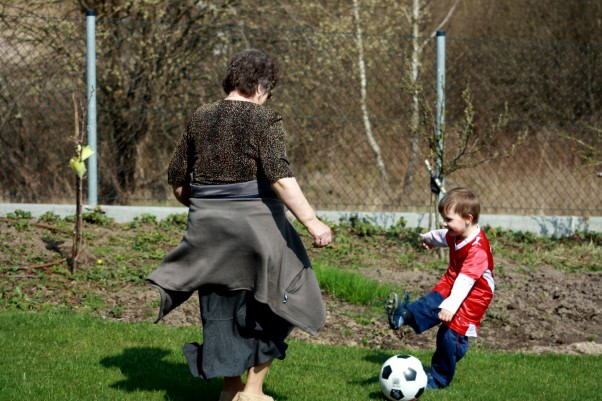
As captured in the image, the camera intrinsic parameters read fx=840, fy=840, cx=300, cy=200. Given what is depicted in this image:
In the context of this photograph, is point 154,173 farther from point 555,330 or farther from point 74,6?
point 555,330

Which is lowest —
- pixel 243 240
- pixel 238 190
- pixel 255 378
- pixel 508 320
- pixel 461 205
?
pixel 508 320

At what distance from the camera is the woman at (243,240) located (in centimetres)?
377

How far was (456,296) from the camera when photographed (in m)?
4.38

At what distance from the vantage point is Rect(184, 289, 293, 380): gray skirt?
385 centimetres

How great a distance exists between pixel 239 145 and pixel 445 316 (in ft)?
4.72

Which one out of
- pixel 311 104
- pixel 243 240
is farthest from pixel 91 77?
pixel 243 240

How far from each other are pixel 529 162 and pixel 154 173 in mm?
4394

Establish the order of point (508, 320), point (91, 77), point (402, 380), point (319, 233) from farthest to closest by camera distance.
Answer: point (91, 77) → point (508, 320) → point (402, 380) → point (319, 233)

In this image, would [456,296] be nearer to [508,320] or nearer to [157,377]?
[157,377]

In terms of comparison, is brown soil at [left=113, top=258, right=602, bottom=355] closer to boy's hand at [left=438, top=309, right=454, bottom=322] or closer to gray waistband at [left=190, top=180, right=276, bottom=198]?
boy's hand at [left=438, top=309, right=454, bottom=322]

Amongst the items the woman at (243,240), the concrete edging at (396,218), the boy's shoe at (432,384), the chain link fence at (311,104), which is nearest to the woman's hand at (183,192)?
the woman at (243,240)

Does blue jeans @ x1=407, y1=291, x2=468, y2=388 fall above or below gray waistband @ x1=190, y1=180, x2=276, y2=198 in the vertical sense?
below

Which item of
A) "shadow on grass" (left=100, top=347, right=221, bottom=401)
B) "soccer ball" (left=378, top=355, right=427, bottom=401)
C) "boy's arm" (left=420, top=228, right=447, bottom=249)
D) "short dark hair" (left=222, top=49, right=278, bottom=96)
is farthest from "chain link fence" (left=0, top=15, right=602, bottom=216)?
"short dark hair" (left=222, top=49, right=278, bottom=96)

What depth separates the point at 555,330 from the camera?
599cm
